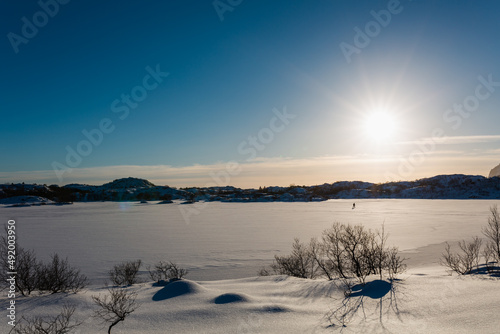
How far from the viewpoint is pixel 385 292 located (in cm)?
906

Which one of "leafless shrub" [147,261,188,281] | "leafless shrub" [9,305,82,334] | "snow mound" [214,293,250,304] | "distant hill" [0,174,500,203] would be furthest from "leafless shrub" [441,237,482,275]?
"distant hill" [0,174,500,203]

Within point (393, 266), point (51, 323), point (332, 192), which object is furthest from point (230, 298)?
point (332, 192)

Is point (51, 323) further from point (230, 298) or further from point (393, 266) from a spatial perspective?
point (393, 266)

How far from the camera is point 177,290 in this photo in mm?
10164

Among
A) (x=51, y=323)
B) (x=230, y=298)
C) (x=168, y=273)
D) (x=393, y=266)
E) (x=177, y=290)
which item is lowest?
(x=168, y=273)

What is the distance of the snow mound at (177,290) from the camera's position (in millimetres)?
9906

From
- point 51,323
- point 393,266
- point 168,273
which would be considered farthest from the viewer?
point 168,273

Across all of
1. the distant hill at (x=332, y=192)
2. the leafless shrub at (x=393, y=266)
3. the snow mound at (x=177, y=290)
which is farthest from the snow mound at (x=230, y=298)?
the distant hill at (x=332, y=192)

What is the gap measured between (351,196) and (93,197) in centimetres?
13718

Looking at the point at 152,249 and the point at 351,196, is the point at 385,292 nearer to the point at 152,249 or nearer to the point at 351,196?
the point at 152,249

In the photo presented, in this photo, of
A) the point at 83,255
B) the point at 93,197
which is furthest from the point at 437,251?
the point at 93,197

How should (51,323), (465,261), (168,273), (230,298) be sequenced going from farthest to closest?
1. (168,273)
2. (465,261)
3. (230,298)
4. (51,323)

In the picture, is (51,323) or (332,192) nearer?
(51,323)

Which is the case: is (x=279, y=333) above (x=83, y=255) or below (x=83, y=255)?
above
